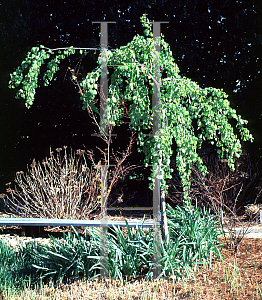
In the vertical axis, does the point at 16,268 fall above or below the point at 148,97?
below

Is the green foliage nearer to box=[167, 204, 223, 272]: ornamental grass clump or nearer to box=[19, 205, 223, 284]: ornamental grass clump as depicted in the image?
box=[19, 205, 223, 284]: ornamental grass clump

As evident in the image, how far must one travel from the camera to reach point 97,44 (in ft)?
27.1

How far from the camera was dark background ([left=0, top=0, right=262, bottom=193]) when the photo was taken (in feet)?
27.1

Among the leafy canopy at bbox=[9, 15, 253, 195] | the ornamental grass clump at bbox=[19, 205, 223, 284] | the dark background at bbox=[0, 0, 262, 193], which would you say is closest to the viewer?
the ornamental grass clump at bbox=[19, 205, 223, 284]

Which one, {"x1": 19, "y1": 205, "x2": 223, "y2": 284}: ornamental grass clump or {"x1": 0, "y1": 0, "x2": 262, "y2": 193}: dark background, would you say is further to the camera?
{"x1": 0, "y1": 0, "x2": 262, "y2": 193}: dark background

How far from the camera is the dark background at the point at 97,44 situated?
27.1 feet

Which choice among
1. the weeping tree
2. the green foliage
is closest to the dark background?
the weeping tree

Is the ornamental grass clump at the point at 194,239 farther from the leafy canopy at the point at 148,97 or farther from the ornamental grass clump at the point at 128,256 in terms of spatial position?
the leafy canopy at the point at 148,97

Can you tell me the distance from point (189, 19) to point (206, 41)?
2.33 ft

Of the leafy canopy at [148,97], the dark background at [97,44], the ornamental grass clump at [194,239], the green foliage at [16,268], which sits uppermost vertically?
the dark background at [97,44]

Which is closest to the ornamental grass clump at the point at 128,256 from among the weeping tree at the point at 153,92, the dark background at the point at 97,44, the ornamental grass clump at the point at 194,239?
the ornamental grass clump at the point at 194,239

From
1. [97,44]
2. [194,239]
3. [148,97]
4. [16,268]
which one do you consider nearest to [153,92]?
[148,97]

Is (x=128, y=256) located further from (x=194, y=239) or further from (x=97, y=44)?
(x=97, y=44)

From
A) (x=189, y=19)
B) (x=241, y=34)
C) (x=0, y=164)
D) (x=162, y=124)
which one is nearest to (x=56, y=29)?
(x=189, y=19)
